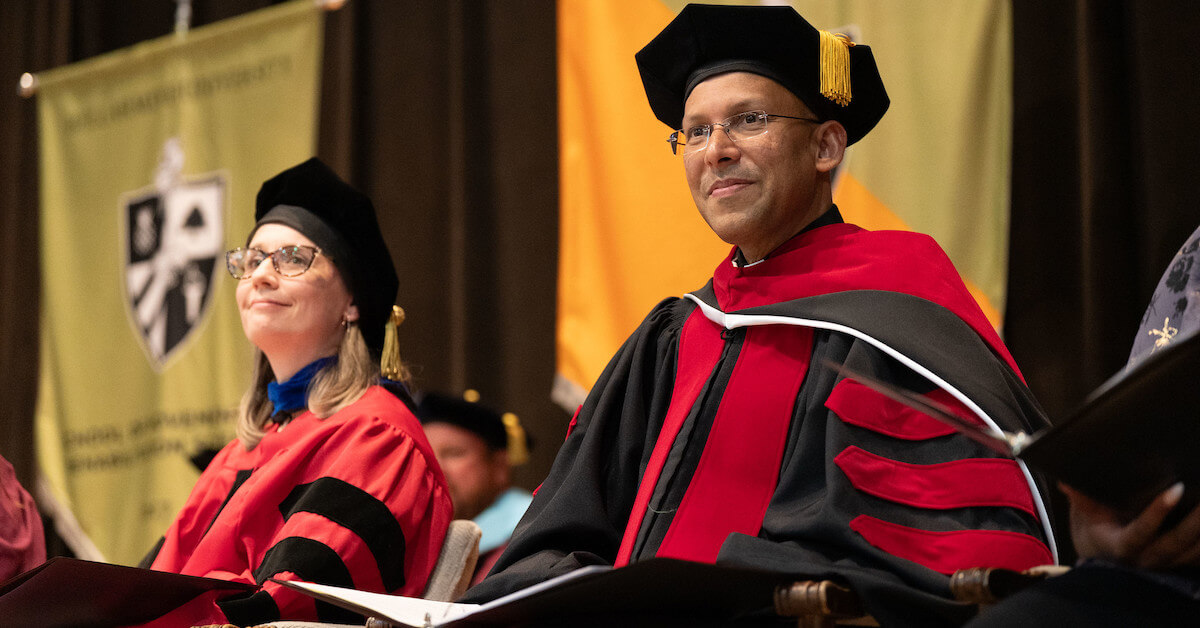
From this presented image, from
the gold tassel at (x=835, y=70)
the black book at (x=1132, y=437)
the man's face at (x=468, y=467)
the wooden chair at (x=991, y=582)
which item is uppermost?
the gold tassel at (x=835, y=70)

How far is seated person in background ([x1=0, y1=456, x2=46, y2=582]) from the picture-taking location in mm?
2891

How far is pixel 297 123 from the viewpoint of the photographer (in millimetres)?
5008

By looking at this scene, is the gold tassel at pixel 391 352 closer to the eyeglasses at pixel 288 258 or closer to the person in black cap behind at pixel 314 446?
the person in black cap behind at pixel 314 446

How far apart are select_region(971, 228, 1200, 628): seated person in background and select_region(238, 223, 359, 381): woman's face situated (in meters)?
2.10

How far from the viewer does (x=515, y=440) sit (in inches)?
189

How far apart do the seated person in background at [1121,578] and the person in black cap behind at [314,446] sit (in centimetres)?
156

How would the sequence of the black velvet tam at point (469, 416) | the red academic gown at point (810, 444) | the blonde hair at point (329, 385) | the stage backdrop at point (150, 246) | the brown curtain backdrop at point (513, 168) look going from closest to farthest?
the red academic gown at point (810, 444)
the blonde hair at point (329, 385)
the brown curtain backdrop at point (513, 168)
the black velvet tam at point (469, 416)
the stage backdrop at point (150, 246)

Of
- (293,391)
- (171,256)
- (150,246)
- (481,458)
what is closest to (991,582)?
(293,391)

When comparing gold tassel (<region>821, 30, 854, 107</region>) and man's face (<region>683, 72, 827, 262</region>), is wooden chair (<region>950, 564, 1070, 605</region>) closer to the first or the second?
man's face (<region>683, 72, 827, 262</region>)

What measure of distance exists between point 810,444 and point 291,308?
1.59 m

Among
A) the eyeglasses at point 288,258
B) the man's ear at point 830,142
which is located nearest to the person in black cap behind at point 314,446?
the eyeglasses at point 288,258

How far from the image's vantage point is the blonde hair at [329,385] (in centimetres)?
302

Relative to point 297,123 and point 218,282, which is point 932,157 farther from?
point 218,282

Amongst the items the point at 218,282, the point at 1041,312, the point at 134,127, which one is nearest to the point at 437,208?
the point at 218,282
